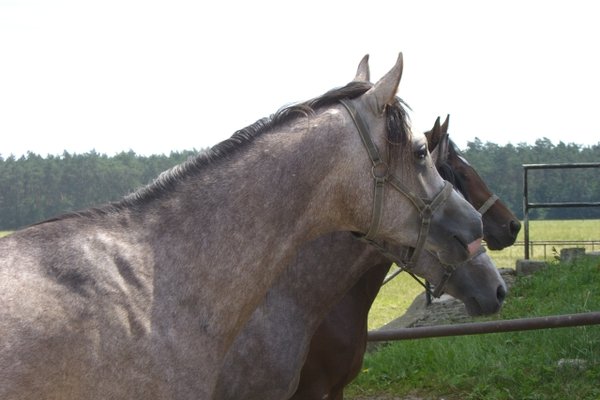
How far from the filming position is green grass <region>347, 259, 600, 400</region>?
7.02 m

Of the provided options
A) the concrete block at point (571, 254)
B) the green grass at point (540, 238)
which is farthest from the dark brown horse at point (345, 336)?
the green grass at point (540, 238)

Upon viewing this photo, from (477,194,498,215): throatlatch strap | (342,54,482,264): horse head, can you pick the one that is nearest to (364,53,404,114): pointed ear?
(342,54,482,264): horse head

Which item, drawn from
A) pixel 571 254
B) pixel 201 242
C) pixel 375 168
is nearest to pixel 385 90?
pixel 375 168

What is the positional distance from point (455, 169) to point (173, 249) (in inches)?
140

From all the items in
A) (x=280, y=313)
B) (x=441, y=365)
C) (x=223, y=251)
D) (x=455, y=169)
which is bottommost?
(x=441, y=365)

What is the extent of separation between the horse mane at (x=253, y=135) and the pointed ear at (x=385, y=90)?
0.20 ft

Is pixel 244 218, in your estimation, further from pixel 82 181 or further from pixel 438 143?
pixel 82 181

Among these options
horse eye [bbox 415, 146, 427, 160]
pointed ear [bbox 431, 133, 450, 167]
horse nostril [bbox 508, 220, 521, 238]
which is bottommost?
horse nostril [bbox 508, 220, 521, 238]

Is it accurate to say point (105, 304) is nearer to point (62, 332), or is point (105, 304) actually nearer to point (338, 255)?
point (62, 332)

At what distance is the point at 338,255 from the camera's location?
4.89 meters

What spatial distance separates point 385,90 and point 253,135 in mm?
543

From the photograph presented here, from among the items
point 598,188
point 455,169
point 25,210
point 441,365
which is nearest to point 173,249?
point 455,169

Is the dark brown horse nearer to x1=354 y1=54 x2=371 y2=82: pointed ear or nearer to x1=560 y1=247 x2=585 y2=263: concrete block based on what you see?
x1=354 y1=54 x2=371 y2=82: pointed ear

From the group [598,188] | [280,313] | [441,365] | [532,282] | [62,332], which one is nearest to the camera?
[62,332]
